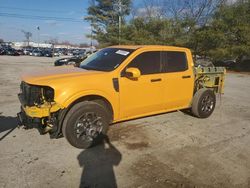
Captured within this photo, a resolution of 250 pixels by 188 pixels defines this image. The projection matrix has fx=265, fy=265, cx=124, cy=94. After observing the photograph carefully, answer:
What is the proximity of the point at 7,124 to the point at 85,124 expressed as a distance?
229cm

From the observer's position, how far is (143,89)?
216 inches

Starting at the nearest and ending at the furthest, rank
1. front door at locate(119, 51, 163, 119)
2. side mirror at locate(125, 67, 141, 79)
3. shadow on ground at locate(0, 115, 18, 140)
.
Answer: side mirror at locate(125, 67, 141, 79)
front door at locate(119, 51, 163, 119)
shadow on ground at locate(0, 115, 18, 140)

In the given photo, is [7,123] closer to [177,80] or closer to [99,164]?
[99,164]

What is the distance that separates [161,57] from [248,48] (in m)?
19.5

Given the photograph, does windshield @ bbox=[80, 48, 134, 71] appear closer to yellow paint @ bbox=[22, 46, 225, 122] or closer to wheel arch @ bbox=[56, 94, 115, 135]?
yellow paint @ bbox=[22, 46, 225, 122]

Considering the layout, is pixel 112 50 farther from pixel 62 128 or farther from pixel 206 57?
pixel 206 57

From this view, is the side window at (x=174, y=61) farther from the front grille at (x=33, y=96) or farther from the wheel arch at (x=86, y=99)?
the front grille at (x=33, y=96)

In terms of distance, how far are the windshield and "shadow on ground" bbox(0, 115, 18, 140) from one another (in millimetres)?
2028

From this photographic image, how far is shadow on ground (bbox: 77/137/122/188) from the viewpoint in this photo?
12.3ft

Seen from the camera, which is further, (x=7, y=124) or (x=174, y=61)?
(x=174, y=61)

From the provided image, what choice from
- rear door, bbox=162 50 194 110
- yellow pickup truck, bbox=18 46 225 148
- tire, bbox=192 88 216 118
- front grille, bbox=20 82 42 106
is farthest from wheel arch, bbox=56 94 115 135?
tire, bbox=192 88 216 118

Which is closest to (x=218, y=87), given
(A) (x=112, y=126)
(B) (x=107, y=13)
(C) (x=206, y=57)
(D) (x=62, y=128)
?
(A) (x=112, y=126)

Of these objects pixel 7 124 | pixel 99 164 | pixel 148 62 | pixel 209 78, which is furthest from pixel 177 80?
pixel 7 124

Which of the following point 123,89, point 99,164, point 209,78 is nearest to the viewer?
point 99,164
